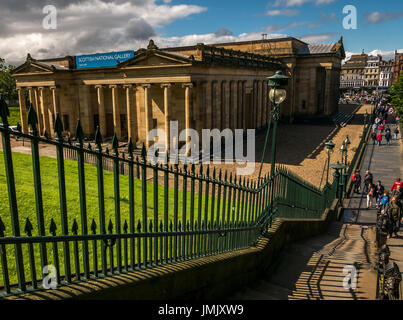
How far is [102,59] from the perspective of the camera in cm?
3206

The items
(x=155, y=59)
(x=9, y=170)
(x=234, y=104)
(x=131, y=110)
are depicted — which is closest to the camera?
(x=9, y=170)

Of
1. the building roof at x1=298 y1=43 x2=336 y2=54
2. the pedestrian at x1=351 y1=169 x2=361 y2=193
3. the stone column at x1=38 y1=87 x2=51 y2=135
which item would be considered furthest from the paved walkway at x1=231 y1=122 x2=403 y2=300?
the building roof at x1=298 y1=43 x2=336 y2=54

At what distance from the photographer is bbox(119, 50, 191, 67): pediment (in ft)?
83.8

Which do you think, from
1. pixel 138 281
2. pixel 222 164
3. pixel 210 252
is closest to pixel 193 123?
pixel 222 164

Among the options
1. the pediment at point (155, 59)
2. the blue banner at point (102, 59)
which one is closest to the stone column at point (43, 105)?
the blue banner at point (102, 59)

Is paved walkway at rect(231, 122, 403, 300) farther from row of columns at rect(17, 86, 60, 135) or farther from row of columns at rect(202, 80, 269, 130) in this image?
row of columns at rect(17, 86, 60, 135)

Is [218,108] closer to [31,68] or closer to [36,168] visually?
[31,68]

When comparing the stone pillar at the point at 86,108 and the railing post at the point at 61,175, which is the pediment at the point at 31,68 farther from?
the railing post at the point at 61,175

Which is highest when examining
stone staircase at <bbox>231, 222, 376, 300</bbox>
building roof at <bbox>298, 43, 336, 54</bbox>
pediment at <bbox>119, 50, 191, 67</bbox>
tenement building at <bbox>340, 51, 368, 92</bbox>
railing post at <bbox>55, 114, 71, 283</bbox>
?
tenement building at <bbox>340, 51, 368, 92</bbox>

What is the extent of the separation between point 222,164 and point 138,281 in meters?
21.6

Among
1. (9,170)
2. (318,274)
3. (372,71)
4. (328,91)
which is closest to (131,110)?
(318,274)

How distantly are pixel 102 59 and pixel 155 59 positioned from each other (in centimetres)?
810

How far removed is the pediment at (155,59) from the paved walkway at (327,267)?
1708cm

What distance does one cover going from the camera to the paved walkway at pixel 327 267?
6.02m
